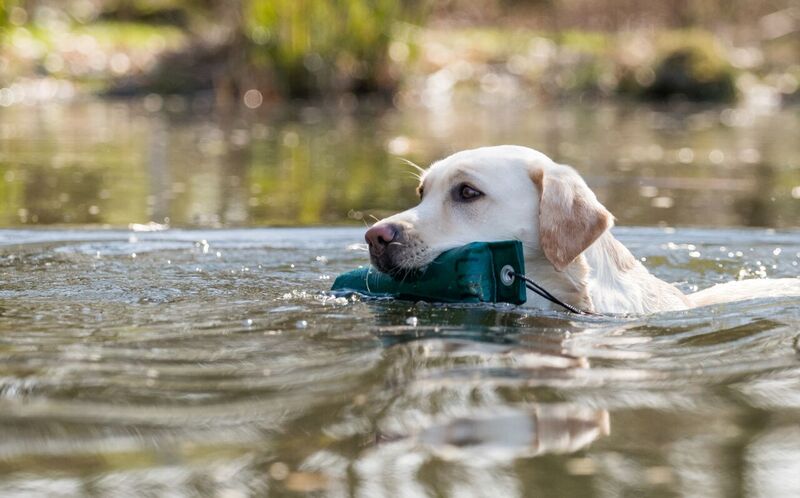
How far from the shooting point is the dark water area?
9.68 m

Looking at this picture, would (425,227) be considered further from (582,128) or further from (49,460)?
(582,128)

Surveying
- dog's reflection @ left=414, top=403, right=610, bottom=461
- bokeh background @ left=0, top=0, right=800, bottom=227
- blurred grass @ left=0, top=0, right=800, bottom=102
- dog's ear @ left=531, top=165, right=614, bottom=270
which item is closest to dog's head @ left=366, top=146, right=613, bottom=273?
dog's ear @ left=531, top=165, right=614, bottom=270

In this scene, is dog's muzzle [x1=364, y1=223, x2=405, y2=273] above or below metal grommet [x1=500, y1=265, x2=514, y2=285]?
above

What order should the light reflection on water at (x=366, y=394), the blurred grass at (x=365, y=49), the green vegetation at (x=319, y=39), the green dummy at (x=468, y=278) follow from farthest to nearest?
1. the blurred grass at (x=365, y=49)
2. the green vegetation at (x=319, y=39)
3. the green dummy at (x=468, y=278)
4. the light reflection on water at (x=366, y=394)

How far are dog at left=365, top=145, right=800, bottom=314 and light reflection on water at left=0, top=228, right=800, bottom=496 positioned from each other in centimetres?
23

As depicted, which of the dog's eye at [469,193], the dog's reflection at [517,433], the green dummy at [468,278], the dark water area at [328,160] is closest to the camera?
the dog's reflection at [517,433]

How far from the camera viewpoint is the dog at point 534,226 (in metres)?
5.48

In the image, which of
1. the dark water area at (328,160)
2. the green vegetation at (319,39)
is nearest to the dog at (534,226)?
the dark water area at (328,160)

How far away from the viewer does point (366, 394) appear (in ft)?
13.0

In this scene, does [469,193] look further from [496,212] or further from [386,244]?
[386,244]

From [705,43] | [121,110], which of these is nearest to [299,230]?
[121,110]

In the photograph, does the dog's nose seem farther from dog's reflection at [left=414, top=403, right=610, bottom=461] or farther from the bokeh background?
the bokeh background

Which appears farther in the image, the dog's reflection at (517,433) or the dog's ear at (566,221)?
the dog's ear at (566,221)

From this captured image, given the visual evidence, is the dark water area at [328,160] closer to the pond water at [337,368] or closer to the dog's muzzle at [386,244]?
the pond water at [337,368]
